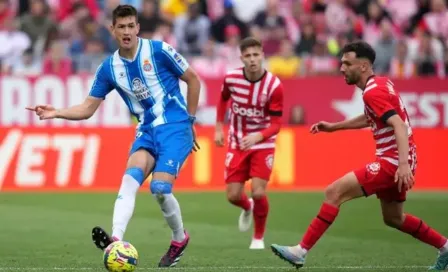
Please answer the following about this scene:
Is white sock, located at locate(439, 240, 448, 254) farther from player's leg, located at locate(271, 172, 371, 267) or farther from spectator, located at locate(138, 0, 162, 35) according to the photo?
spectator, located at locate(138, 0, 162, 35)

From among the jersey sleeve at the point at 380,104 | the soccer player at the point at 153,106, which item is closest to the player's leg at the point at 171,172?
the soccer player at the point at 153,106

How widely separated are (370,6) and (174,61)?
15.1 metres

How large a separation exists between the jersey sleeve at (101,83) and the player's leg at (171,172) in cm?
64

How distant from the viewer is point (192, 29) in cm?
2373

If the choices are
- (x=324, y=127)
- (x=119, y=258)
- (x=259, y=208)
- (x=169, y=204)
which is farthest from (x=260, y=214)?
(x=119, y=258)

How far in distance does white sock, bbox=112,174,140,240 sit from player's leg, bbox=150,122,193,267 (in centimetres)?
22

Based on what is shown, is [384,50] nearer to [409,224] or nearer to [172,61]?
[409,224]

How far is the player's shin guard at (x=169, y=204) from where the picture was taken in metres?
10.3

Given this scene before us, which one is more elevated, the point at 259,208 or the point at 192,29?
the point at 192,29

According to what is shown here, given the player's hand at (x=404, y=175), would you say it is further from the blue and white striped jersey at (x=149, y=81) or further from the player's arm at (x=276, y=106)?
the player's arm at (x=276, y=106)

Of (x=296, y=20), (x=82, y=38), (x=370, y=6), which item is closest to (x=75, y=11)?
(x=82, y=38)

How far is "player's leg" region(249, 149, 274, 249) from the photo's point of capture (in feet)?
43.2

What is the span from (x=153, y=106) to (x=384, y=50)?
44.2ft

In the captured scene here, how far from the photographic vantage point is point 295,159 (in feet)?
66.1
